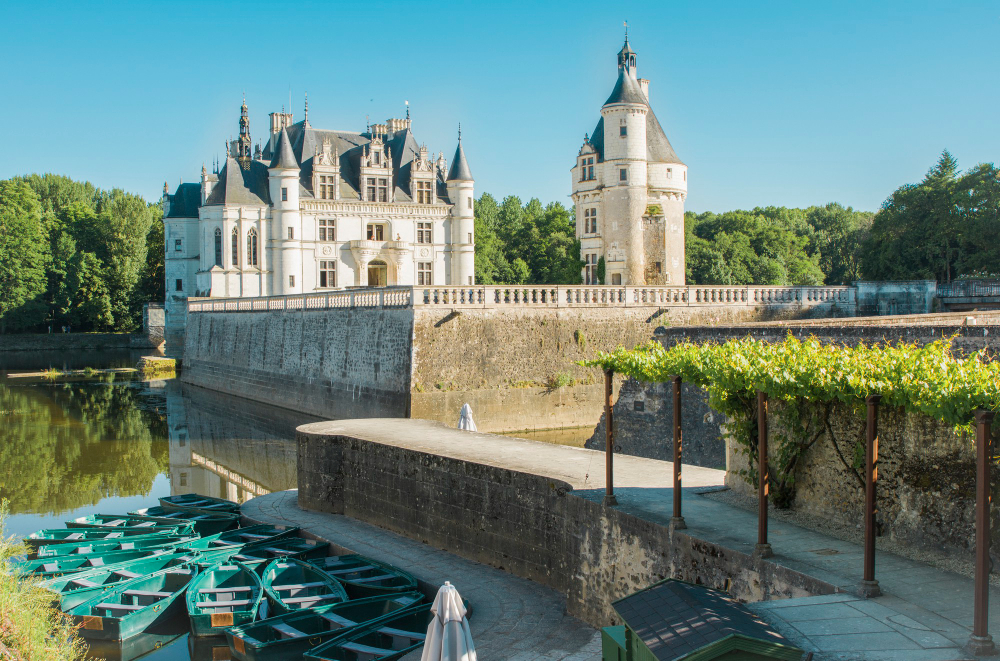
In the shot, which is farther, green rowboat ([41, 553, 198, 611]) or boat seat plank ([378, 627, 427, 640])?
green rowboat ([41, 553, 198, 611])

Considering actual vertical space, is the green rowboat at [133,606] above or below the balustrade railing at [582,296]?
below

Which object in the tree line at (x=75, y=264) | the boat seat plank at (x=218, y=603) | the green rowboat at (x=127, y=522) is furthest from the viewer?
the tree line at (x=75, y=264)

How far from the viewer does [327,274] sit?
142 ft

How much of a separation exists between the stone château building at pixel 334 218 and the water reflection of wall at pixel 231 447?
9.41m

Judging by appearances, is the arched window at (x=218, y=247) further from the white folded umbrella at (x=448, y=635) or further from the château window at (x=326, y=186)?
the white folded umbrella at (x=448, y=635)

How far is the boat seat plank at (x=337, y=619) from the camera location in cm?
1056

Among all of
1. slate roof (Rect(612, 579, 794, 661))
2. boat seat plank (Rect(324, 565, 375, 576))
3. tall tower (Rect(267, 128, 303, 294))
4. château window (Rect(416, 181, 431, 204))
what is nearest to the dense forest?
château window (Rect(416, 181, 431, 204))

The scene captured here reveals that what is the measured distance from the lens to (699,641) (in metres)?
5.06

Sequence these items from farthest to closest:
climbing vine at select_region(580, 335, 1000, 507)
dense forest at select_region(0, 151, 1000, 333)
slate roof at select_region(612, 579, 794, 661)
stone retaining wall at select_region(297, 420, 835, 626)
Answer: dense forest at select_region(0, 151, 1000, 333), stone retaining wall at select_region(297, 420, 835, 626), climbing vine at select_region(580, 335, 1000, 507), slate roof at select_region(612, 579, 794, 661)

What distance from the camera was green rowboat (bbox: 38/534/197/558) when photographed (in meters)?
13.7

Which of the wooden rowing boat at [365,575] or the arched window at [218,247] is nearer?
the wooden rowing boat at [365,575]

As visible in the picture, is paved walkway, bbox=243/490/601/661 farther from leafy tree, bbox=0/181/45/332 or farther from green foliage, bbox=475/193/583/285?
leafy tree, bbox=0/181/45/332

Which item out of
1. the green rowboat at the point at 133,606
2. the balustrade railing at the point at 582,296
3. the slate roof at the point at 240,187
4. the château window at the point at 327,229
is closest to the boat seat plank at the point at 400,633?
the green rowboat at the point at 133,606

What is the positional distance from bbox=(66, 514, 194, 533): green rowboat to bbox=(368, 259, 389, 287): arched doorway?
28.7 metres
